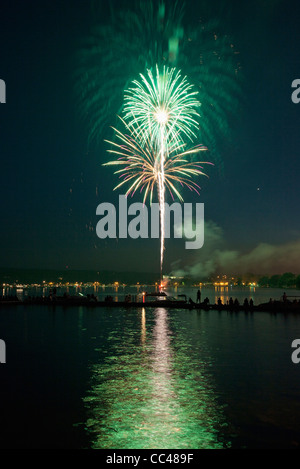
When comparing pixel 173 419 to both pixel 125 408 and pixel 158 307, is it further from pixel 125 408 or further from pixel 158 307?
pixel 158 307

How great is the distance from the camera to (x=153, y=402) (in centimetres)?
1035

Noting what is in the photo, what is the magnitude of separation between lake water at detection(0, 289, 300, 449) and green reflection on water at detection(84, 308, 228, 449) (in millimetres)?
23

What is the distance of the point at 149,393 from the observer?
11148mm

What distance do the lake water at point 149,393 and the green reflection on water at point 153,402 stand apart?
2 cm

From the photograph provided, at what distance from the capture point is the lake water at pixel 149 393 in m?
8.23

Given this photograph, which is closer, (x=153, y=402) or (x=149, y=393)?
(x=153, y=402)

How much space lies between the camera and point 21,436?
8336mm

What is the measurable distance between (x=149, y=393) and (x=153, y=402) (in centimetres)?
81

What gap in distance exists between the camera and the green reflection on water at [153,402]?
8.06 m

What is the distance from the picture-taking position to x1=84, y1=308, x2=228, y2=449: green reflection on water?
8059 mm

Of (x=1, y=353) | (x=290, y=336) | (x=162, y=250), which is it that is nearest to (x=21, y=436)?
(x=1, y=353)

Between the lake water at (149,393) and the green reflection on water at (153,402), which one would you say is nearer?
the green reflection on water at (153,402)
